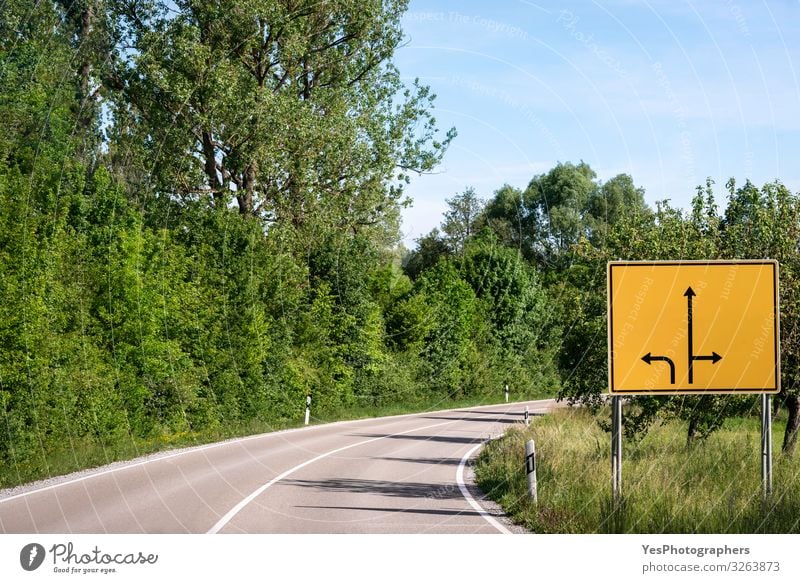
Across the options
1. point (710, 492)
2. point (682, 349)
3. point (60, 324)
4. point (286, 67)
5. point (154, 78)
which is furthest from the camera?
point (286, 67)

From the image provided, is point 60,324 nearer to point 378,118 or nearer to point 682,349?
point 682,349

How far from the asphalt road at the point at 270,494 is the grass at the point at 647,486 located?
79cm

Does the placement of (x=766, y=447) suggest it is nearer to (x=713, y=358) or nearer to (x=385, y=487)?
(x=713, y=358)

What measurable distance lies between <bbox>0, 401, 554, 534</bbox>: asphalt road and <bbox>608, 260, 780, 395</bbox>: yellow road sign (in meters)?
2.89

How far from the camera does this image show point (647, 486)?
11.3m

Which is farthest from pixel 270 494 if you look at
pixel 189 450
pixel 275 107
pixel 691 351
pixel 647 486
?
pixel 275 107

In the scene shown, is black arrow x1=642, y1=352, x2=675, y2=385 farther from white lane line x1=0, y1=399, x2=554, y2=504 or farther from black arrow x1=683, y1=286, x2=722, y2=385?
white lane line x1=0, y1=399, x2=554, y2=504

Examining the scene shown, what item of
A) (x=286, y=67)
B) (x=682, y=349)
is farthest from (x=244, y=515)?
(x=286, y=67)

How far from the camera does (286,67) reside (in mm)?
33594

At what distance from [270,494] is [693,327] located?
739 centimetres

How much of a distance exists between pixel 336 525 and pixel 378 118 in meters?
24.5

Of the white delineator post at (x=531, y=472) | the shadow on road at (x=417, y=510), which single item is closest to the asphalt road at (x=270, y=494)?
the shadow on road at (x=417, y=510)

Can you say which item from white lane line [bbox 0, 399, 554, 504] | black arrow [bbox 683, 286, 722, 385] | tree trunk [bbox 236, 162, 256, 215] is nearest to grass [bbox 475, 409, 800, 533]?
black arrow [bbox 683, 286, 722, 385]

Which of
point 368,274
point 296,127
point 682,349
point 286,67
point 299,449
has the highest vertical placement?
point 286,67
